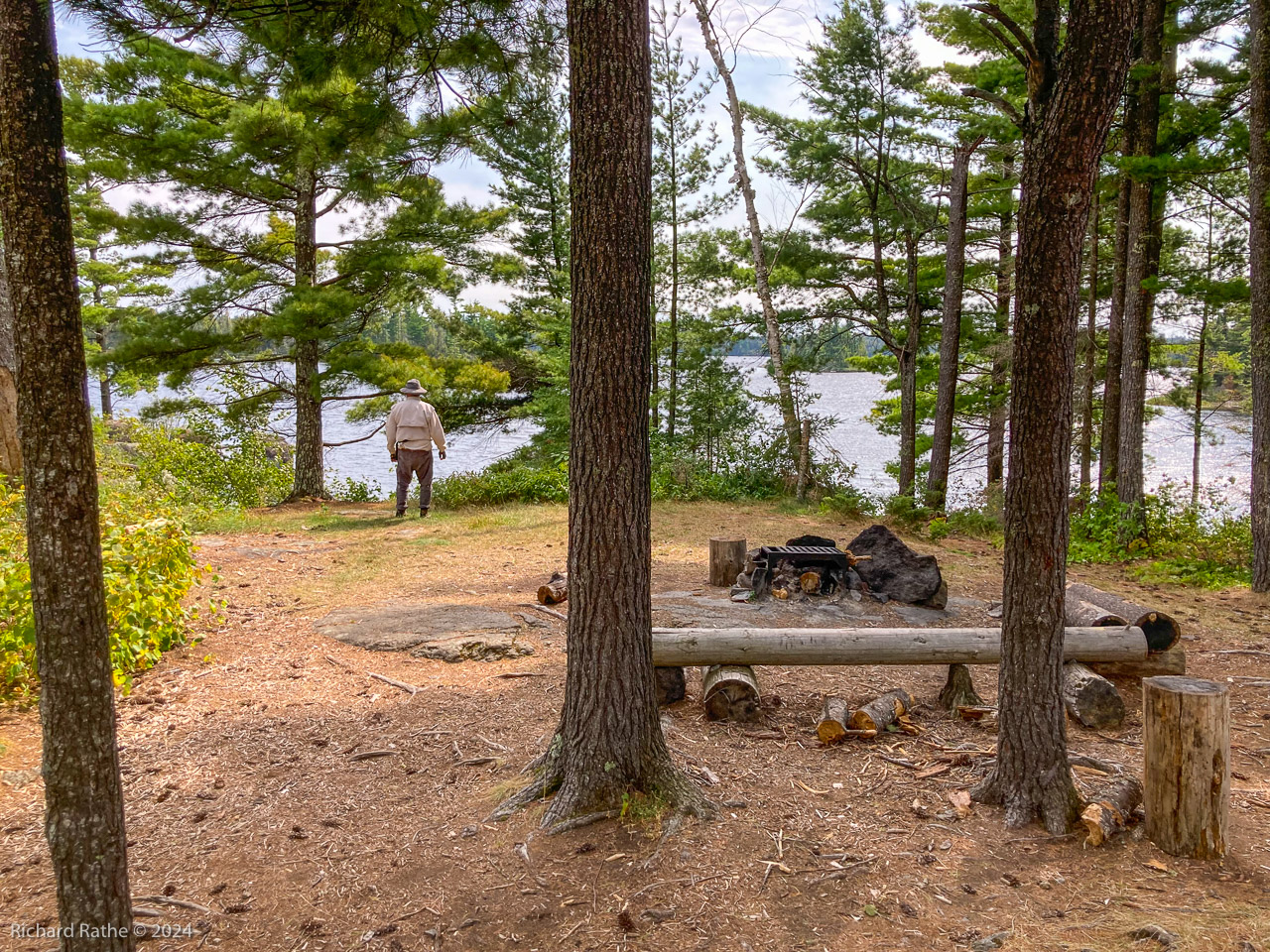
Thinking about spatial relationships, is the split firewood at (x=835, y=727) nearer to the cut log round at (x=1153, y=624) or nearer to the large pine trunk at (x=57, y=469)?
the cut log round at (x=1153, y=624)

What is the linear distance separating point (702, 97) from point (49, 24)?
16.4 m

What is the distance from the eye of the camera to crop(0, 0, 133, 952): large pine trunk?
1951mm

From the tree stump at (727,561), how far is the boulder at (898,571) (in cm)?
112

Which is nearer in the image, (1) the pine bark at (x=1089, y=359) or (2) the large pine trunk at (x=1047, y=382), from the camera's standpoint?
(2) the large pine trunk at (x=1047, y=382)

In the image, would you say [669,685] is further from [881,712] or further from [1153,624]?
[1153,624]

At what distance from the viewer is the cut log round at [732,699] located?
14.7ft

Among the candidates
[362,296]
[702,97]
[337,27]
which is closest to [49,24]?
[337,27]

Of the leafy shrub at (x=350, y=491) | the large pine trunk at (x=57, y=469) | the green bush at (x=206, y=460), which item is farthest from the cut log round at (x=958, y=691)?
the leafy shrub at (x=350, y=491)

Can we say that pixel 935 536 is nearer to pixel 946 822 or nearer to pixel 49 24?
pixel 946 822

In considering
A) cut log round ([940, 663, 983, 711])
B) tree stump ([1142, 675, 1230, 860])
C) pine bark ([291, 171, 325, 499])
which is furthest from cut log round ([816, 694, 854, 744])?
pine bark ([291, 171, 325, 499])

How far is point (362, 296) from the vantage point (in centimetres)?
1295

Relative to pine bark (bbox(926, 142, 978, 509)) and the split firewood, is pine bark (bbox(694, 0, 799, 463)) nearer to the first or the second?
pine bark (bbox(926, 142, 978, 509))

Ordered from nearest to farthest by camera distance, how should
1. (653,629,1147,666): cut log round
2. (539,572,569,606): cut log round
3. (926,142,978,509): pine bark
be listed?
(653,629,1147,666): cut log round < (539,572,569,606): cut log round < (926,142,978,509): pine bark

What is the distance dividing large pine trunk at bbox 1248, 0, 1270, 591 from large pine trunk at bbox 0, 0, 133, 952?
9747mm
